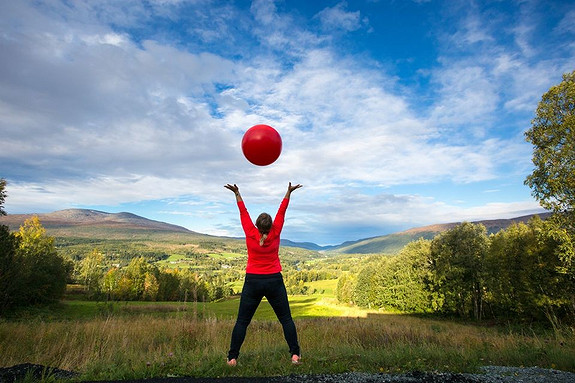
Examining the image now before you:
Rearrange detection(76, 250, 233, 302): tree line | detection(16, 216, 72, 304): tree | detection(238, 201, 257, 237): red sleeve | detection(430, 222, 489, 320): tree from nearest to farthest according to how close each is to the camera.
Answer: detection(238, 201, 257, 237): red sleeve < detection(16, 216, 72, 304): tree < detection(430, 222, 489, 320): tree < detection(76, 250, 233, 302): tree line

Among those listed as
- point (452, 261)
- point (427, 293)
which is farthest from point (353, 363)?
point (427, 293)

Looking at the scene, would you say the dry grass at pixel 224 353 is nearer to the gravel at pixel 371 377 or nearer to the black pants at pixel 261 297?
the gravel at pixel 371 377

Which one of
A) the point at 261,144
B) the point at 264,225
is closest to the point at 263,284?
the point at 264,225

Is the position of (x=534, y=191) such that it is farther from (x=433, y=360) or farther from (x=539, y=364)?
(x=433, y=360)

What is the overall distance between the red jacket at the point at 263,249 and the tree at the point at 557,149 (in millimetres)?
15699

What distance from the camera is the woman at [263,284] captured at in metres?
4.76

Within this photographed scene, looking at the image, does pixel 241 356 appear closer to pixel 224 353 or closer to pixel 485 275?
pixel 224 353

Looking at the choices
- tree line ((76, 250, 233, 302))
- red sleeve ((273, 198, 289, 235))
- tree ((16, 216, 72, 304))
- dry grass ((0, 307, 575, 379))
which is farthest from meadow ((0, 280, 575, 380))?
tree line ((76, 250, 233, 302))

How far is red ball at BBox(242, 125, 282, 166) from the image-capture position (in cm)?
558

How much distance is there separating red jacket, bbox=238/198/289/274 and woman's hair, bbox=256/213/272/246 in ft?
0.19

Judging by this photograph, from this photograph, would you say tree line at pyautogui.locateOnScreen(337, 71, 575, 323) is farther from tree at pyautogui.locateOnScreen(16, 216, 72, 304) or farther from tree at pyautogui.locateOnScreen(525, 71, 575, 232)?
tree at pyautogui.locateOnScreen(16, 216, 72, 304)

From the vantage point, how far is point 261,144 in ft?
18.3

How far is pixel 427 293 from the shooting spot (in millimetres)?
38719

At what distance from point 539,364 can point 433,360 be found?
1.98 m
